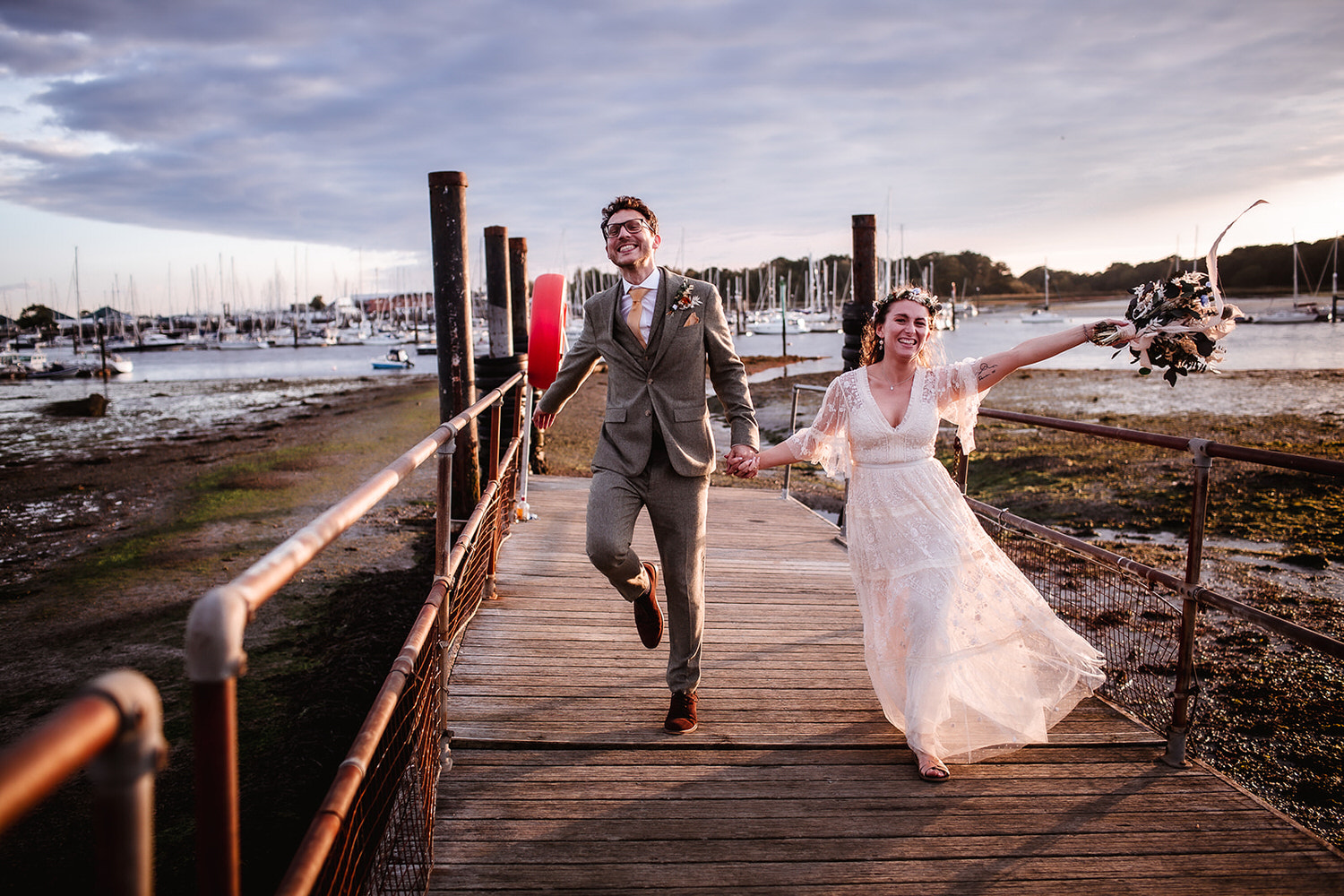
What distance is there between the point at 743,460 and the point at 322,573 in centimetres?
648

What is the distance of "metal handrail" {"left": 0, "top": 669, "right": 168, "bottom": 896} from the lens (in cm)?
73

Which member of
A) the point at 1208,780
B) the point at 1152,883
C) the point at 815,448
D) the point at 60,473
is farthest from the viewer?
the point at 60,473

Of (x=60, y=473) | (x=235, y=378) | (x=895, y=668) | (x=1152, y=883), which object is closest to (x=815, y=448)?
(x=895, y=668)

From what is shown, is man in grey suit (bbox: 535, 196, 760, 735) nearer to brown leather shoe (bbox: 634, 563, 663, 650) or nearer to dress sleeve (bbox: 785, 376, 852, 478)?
brown leather shoe (bbox: 634, 563, 663, 650)

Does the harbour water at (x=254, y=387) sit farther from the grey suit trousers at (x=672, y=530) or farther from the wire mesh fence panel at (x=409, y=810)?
the wire mesh fence panel at (x=409, y=810)

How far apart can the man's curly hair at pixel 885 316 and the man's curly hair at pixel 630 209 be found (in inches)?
36.9

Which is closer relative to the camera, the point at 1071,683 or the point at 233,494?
the point at 1071,683

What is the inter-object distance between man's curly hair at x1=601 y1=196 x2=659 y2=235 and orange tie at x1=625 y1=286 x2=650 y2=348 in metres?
0.23

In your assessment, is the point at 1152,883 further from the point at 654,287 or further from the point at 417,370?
the point at 417,370

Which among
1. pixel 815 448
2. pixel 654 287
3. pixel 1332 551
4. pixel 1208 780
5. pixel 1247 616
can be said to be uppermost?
pixel 654 287

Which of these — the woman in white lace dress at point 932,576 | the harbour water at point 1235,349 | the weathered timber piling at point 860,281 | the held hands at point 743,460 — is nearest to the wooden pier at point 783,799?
the woman in white lace dress at point 932,576

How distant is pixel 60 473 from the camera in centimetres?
1584

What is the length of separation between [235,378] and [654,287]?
47.4 m

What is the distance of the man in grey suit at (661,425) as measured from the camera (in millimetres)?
3152
